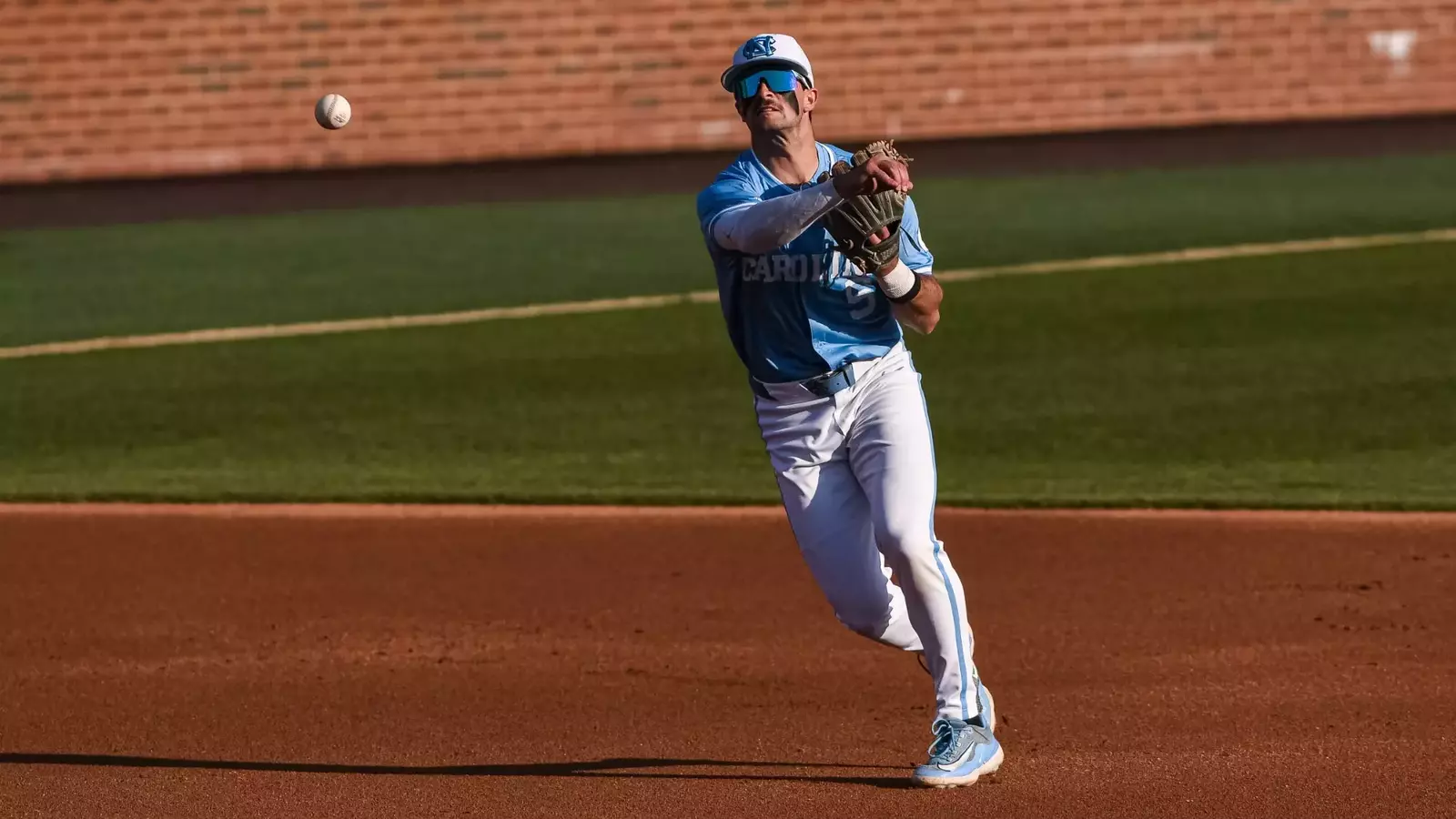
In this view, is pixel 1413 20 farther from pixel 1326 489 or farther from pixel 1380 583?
pixel 1380 583

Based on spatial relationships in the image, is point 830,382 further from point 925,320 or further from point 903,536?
point 903,536

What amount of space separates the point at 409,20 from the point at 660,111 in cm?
281

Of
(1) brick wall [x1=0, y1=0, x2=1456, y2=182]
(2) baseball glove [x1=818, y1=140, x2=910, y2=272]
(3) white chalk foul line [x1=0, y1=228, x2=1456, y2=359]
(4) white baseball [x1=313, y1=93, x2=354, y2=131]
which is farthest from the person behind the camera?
(1) brick wall [x1=0, y1=0, x2=1456, y2=182]

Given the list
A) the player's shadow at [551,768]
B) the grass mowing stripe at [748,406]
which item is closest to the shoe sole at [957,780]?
the player's shadow at [551,768]

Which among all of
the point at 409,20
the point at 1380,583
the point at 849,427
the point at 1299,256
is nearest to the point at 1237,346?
the point at 1299,256

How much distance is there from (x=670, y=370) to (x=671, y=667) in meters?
6.18

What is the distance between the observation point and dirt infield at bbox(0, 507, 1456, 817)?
5836 millimetres

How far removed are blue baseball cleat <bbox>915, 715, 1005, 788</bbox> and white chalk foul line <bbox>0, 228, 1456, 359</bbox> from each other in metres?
9.97

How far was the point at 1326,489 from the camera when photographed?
10.2 meters

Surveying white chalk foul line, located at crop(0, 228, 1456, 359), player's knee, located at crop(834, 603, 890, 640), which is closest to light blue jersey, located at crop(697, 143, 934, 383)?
player's knee, located at crop(834, 603, 890, 640)

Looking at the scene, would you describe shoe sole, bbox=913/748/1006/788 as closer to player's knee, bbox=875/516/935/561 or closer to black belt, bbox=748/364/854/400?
player's knee, bbox=875/516/935/561

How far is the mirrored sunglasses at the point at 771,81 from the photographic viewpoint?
554 cm

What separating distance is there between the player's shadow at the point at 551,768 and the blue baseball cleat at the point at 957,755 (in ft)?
0.55

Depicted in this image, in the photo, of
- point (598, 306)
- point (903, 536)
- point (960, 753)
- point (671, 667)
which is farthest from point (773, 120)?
point (598, 306)
